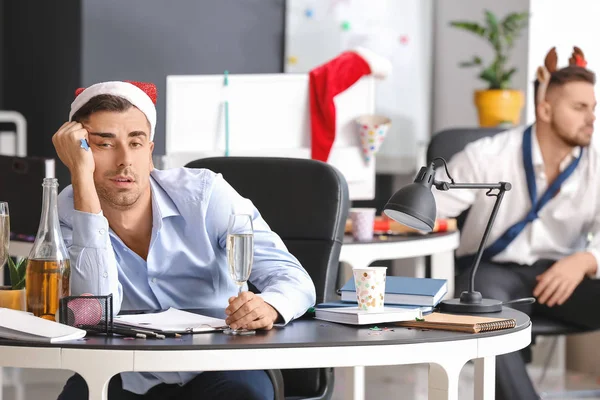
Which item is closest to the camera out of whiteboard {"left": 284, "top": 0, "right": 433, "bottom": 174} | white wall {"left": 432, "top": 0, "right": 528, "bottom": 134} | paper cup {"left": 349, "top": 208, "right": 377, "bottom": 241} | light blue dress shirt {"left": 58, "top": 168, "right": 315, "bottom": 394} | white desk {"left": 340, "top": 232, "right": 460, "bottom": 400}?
light blue dress shirt {"left": 58, "top": 168, "right": 315, "bottom": 394}

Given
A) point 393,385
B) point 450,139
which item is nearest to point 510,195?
point 450,139

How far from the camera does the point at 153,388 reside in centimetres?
198

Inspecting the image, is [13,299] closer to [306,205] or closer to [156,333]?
[156,333]

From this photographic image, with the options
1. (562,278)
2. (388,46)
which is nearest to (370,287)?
(562,278)

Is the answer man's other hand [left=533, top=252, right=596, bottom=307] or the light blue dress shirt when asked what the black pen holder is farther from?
man's other hand [left=533, top=252, right=596, bottom=307]

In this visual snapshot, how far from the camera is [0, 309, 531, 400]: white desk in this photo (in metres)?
1.56

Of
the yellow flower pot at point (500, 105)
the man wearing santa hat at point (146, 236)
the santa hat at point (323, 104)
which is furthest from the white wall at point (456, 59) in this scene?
the man wearing santa hat at point (146, 236)

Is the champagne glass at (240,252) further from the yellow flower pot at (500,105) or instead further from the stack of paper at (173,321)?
the yellow flower pot at (500,105)

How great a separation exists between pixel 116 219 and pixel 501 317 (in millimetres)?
765

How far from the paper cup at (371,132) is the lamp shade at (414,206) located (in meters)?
1.78

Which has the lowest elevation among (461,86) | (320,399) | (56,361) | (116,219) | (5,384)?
(5,384)

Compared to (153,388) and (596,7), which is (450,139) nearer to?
(596,7)

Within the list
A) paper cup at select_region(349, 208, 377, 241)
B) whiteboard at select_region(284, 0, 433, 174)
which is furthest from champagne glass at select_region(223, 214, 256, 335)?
whiteboard at select_region(284, 0, 433, 174)

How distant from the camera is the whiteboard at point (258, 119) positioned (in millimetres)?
3473
